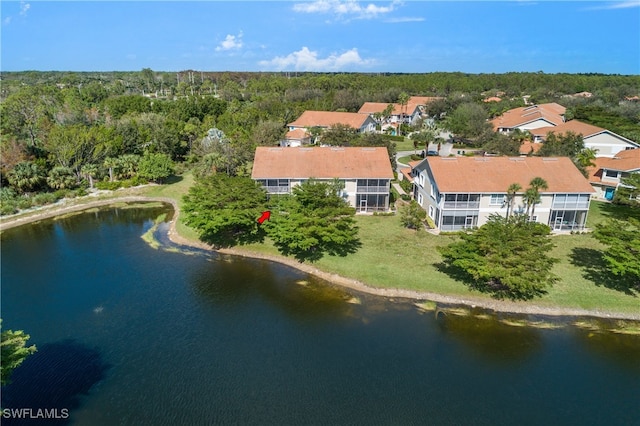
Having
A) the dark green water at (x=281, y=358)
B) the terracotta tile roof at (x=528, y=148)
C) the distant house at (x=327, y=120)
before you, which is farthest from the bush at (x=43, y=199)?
the terracotta tile roof at (x=528, y=148)

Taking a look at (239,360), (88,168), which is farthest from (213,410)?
(88,168)

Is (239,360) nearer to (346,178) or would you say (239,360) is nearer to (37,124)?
(346,178)

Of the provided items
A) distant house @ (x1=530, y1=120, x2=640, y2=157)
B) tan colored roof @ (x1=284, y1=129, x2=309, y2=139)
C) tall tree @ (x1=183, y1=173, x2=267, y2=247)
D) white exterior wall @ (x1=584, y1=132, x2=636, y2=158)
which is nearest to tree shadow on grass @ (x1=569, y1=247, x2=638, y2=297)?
tall tree @ (x1=183, y1=173, x2=267, y2=247)

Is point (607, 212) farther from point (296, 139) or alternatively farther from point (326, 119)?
point (326, 119)

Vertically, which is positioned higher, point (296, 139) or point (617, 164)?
point (296, 139)

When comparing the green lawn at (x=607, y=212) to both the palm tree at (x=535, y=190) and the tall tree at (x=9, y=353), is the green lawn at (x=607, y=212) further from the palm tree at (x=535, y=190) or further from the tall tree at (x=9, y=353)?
the tall tree at (x=9, y=353)

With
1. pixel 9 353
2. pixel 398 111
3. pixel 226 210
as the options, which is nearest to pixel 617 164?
pixel 226 210
